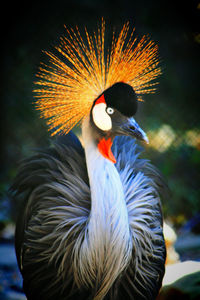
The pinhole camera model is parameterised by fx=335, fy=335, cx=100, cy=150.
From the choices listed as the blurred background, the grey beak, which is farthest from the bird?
the blurred background

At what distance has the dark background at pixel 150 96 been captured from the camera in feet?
8.21

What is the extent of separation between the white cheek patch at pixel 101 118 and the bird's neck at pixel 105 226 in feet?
0.26

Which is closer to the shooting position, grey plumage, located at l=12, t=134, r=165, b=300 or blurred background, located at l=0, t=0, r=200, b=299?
grey plumage, located at l=12, t=134, r=165, b=300

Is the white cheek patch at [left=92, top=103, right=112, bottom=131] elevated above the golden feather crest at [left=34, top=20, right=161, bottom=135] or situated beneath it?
situated beneath

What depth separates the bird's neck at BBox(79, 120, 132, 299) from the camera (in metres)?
1.09

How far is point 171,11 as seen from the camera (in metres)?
2.46

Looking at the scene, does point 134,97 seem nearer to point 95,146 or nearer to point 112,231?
point 95,146

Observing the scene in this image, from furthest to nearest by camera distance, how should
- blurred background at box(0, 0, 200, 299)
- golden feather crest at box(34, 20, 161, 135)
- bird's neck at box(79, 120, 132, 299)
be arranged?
blurred background at box(0, 0, 200, 299) → golden feather crest at box(34, 20, 161, 135) → bird's neck at box(79, 120, 132, 299)

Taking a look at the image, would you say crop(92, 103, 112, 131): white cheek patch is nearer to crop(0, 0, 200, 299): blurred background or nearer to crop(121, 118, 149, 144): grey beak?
crop(121, 118, 149, 144): grey beak

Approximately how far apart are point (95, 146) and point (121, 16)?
1.60 meters

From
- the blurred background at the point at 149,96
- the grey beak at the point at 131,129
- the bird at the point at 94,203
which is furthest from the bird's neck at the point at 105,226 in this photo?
the blurred background at the point at 149,96

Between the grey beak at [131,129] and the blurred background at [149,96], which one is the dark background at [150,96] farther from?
the grey beak at [131,129]

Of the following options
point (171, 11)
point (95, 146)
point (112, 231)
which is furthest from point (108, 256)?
point (171, 11)

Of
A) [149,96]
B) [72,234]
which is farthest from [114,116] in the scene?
[149,96]
